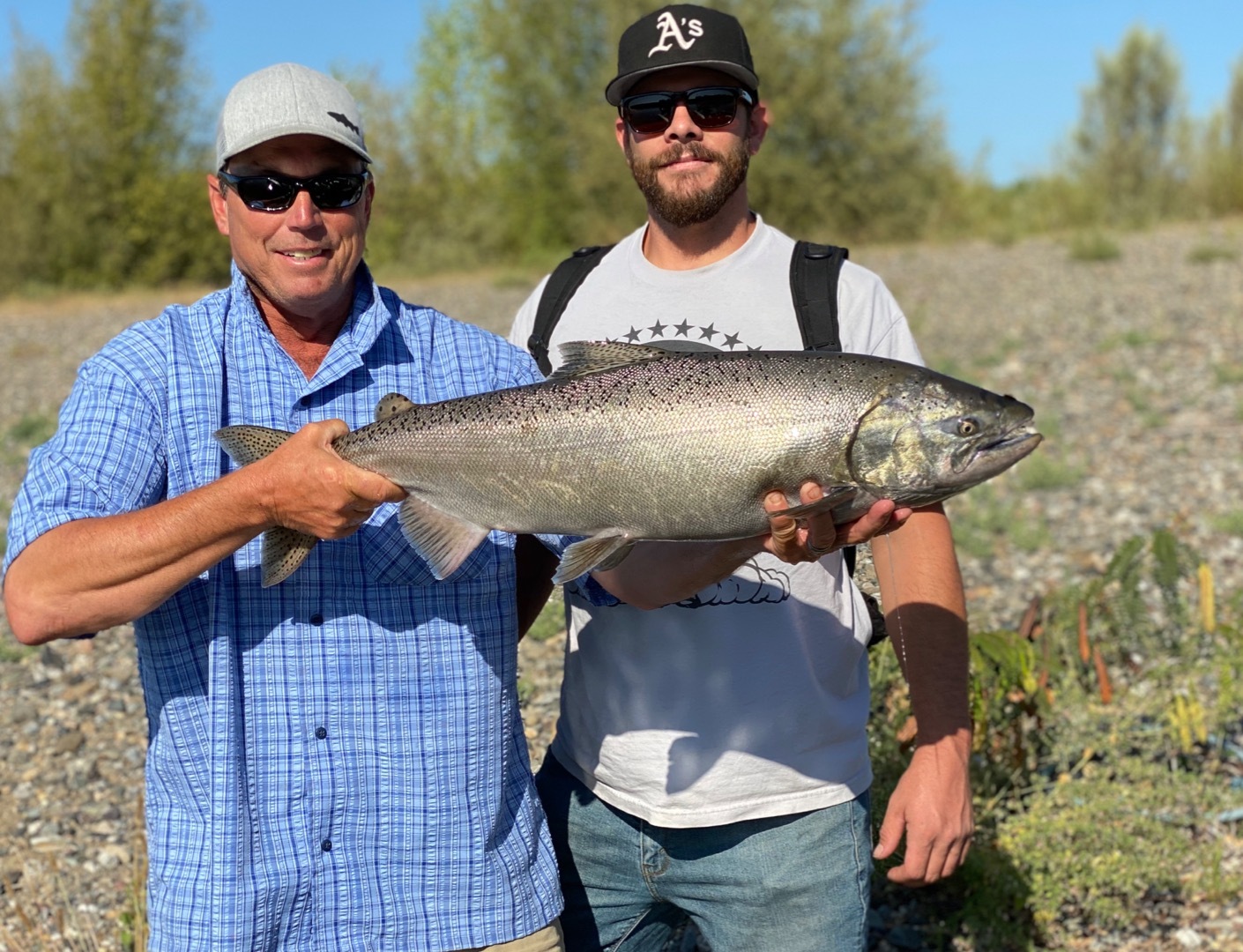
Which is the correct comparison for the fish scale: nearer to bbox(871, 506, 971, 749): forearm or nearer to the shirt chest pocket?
the shirt chest pocket

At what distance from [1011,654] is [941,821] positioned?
6.67ft

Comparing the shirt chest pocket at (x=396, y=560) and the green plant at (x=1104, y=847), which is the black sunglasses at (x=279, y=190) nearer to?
the shirt chest pocket at (x=396, y=560)

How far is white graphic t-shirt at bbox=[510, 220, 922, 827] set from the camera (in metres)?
3.49

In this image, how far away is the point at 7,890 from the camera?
5.40m

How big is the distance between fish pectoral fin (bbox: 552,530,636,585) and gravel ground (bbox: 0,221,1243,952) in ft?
9.81

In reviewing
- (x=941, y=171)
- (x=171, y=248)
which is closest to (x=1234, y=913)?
(x=941, y=171)

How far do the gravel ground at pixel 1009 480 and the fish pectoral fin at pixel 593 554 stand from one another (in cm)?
299

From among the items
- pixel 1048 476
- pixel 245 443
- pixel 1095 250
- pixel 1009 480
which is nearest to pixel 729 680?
pixel 245 443

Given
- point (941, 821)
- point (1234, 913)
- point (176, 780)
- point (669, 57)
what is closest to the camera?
point (176, 780)

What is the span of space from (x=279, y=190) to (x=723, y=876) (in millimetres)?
2189

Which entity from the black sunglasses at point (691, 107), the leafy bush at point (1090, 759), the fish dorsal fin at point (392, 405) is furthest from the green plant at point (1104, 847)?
the fish dorsal fin at point (392, 405)

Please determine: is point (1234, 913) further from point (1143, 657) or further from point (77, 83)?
point (77, 83)

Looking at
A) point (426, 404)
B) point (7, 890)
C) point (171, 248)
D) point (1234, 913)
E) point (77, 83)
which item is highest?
point (77, 83)

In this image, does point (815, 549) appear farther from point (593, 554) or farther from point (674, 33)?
point (674, 33)
